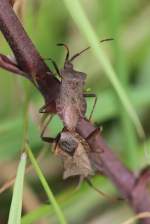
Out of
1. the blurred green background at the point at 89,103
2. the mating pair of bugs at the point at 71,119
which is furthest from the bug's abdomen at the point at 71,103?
the blurred green background at the point at 89,103

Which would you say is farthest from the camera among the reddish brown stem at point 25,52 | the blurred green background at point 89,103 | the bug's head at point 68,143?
the blurred green background at point 89,103

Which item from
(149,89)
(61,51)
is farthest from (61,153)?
(61,51)

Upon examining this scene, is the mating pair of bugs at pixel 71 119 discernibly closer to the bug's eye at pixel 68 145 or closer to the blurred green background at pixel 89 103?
the bug's eye at pixel 68 145

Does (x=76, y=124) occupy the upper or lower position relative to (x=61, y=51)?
lower

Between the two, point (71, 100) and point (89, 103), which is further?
point (89, 103)

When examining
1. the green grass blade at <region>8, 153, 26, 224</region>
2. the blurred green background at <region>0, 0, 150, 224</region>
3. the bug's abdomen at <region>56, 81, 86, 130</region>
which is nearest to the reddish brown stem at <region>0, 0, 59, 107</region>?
the bug's abdomen at <region>56, 81, 86, 130</region>

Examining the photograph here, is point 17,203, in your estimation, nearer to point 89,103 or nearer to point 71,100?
point 71,100

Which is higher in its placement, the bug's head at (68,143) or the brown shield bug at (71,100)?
the brown shield bug at (71,100)

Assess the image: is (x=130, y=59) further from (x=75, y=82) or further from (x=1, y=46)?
(x=75, y=82)

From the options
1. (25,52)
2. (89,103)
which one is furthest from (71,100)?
(89,103)
